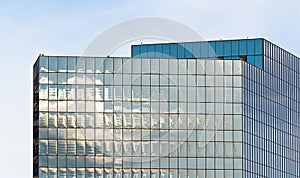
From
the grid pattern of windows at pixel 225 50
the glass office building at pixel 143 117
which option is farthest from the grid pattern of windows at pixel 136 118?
the grid pattern of windows at pixel 225 50

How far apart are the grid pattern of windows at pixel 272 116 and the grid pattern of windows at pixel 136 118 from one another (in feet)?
11.3

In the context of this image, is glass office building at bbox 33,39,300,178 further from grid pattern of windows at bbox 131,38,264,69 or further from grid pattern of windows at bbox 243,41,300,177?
grid pattern of windows at bbox 131,38,264,69

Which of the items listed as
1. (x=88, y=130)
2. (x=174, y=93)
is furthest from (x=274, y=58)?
(x=88, y=130)

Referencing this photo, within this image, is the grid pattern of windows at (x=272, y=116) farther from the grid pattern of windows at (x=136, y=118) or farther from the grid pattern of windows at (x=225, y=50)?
the grid pattern of windows at (x=136, y=118)

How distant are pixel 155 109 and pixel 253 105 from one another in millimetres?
14685

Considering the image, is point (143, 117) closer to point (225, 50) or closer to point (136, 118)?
point (136, 118)

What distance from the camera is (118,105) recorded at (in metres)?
145

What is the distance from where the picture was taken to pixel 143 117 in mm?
145250

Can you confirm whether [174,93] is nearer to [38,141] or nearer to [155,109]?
[155,109]

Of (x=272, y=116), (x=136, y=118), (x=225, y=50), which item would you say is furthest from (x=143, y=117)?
(x=272, y=116)

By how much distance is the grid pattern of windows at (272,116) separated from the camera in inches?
5915

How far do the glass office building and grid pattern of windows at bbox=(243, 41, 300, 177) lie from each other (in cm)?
49

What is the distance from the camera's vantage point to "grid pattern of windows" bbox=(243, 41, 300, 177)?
15025 cm

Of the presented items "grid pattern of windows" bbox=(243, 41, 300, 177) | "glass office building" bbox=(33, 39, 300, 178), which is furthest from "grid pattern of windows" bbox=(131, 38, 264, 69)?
"glass office building" bbox=(33, 39, 300, 178)
